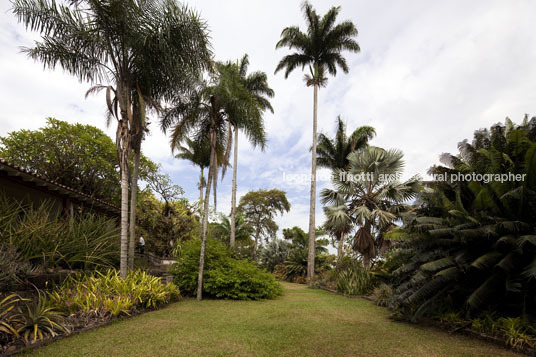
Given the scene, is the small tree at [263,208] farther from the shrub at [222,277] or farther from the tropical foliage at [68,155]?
the shrub at [222,277]

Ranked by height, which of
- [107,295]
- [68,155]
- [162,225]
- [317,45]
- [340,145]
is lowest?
[107,295]

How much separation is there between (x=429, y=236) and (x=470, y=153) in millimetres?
2739

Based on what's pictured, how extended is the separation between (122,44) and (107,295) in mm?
6952

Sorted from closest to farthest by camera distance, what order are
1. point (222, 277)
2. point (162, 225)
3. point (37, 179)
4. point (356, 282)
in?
point (37, 179) < point (222, 277) < point (356, 282) < point (162, 225)

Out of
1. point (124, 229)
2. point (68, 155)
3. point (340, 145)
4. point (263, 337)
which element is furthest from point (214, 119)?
point (340, 145)

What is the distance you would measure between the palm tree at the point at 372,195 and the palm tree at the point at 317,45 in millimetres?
4339

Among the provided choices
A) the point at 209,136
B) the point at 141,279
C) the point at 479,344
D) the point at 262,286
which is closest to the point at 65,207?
the point at 141,279

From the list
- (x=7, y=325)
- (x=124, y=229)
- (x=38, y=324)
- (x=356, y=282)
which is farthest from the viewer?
(x=356, y=282)

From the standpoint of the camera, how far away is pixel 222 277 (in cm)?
984

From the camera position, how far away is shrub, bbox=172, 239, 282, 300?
32.1 ft

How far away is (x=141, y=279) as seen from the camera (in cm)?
788

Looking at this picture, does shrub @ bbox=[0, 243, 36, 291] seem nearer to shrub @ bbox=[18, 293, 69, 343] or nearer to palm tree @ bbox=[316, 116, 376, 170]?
shrub @ bbox=[18, 293, 69, 343]

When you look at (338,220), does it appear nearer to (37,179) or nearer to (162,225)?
(37,179)

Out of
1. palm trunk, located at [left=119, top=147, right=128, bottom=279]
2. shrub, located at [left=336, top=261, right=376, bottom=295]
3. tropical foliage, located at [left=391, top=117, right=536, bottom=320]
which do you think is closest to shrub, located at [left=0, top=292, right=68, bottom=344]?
palm trunk, located at [left=119, top=147, right=128, bottom=279]
